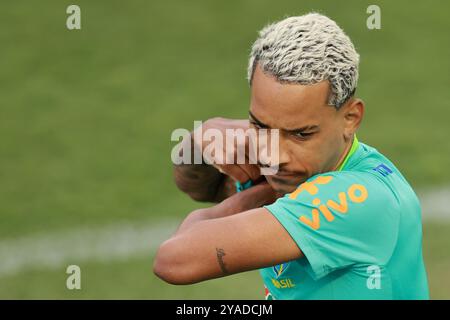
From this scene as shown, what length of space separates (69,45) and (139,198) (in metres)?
3.17

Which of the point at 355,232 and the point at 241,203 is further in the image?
the point at 241,203

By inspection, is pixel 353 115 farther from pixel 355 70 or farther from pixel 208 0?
pixel 208 0

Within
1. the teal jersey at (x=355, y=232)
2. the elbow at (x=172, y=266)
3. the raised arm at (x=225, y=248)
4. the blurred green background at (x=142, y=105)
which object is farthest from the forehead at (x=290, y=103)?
the blurred green background at (x=142, y=105)

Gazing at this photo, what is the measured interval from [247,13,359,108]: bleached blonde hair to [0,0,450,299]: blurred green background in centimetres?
469

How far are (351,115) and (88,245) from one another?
5491 millimetres

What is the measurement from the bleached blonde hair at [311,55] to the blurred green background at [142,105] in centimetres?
469

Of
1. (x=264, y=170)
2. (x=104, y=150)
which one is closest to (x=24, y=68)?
(x=104, y=150)

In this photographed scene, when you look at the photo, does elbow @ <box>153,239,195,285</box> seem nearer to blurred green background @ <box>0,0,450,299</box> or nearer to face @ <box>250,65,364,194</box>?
face @ <box>250,65,364,194</box>

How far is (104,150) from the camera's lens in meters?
10.8

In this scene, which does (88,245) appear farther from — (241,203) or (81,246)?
(241,203)

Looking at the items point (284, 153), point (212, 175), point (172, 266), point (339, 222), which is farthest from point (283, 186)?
point (212, 175)

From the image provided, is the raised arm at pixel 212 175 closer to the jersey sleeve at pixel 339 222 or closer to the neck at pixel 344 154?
the neck at pixel 344 154

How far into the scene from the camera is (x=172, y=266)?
14.0 feet

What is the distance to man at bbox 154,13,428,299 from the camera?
4164 mm
